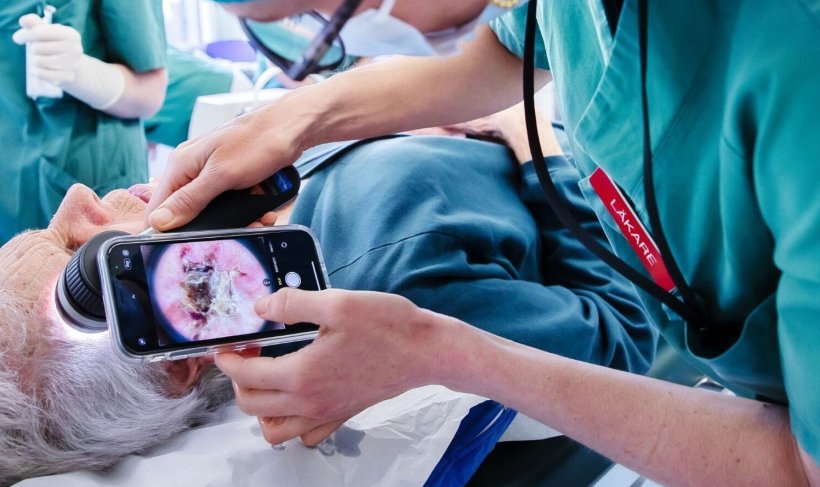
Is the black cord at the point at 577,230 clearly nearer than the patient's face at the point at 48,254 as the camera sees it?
Yes

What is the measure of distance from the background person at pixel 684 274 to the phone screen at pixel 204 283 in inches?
2.9

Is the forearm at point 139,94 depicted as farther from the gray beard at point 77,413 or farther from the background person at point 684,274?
the background person at point 684,274

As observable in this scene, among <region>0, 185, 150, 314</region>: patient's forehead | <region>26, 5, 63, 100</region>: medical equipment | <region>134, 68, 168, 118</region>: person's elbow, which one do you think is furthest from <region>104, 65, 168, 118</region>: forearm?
<region>0, 185, 150, 314</region>: patient's forehead

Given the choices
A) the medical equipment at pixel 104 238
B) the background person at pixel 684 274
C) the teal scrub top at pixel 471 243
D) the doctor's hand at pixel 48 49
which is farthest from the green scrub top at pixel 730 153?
the doctor's hand at pixel 48 49

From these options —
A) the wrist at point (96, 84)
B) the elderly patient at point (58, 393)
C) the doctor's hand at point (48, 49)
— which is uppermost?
the doctor's hand at point (48, 49)

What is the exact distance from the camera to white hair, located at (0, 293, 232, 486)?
94cm

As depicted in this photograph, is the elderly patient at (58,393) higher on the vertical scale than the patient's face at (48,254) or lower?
lower

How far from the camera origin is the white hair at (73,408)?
936 millimetres

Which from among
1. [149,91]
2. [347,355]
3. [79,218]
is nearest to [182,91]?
[149,91]

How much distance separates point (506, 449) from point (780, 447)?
0.58 m

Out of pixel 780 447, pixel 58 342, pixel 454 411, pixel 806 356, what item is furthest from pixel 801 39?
pixel 58 342

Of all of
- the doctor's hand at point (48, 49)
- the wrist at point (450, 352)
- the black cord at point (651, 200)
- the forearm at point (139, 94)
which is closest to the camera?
the black cord at point (651, 200)

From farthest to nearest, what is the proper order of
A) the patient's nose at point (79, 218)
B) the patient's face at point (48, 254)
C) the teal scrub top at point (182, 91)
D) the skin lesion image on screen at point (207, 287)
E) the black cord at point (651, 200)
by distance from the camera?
the teal scrub top at point (182, 91), the patient's nose at point (79, 218), the patient's face at point (48, 254), the skin lesion image on screen at point (207, 287), the black cord at point (651, 200)

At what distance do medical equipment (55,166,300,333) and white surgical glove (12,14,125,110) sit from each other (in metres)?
0.74
